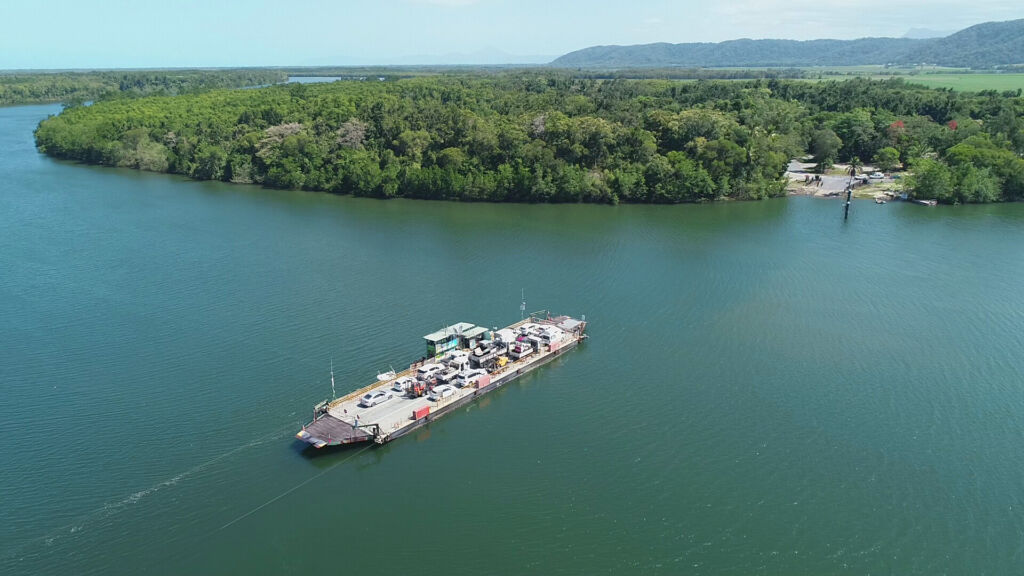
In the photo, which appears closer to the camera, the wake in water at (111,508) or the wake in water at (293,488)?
the wake in water at (111,508)

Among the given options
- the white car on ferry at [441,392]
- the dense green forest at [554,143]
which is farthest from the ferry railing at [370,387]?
the dense green forest at [554,143]

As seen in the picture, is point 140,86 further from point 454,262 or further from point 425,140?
point 454,262

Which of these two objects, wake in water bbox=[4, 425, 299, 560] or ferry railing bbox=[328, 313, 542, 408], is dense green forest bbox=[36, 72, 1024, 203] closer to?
ferry railing bbox=[328, 313, 542, 408]

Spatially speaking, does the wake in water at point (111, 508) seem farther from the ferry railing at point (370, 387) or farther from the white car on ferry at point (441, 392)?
the white car on ferry at point (441, 392)

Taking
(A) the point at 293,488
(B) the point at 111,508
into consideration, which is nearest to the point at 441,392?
(A) the point at 293,488

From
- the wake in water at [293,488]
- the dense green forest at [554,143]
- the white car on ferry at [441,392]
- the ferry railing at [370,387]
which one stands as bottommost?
the wake in water at [293,488]

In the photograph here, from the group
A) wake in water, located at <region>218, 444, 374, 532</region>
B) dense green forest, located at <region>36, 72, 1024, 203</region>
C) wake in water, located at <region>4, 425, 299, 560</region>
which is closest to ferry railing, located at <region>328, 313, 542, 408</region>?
wake in water, located at <region>218, 444, 374, 532</region>

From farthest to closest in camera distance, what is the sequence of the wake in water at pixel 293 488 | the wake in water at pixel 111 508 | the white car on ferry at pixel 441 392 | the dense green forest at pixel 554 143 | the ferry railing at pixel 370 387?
the dense green forest at pixel 554 143
the white car on ferry at pixel 441 392
the ferry railing at pixel 370 387
the wake in water at pixel 293 488
the wake in water at pixel 111 508

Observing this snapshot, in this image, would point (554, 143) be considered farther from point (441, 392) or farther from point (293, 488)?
point (293, 488)
